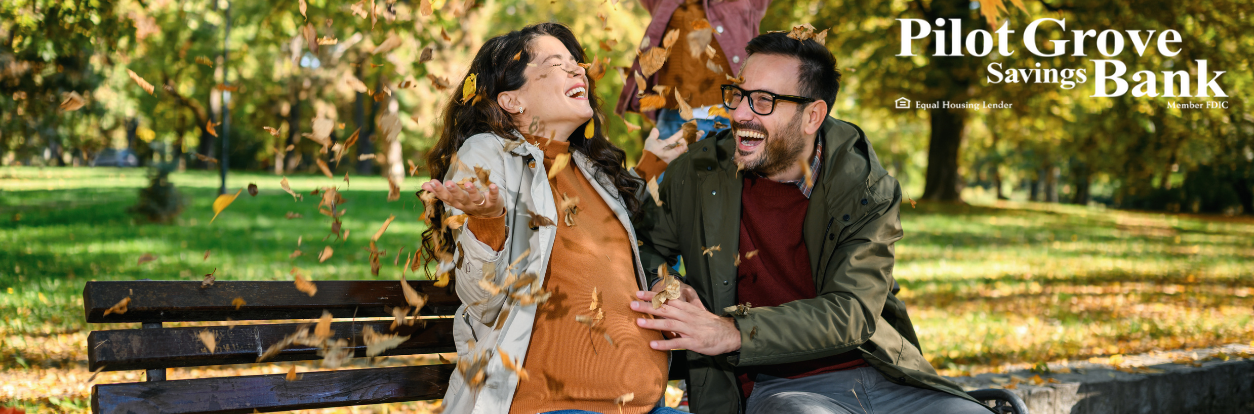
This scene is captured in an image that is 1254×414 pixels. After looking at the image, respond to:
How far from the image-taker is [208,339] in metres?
2.24

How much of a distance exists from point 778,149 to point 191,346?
1.81m

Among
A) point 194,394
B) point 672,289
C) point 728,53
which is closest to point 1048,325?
point 728,53

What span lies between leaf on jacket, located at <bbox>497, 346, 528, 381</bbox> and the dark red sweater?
88cm

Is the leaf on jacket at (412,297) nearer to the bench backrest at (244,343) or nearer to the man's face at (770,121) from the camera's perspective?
the bench backrest at (244,343)

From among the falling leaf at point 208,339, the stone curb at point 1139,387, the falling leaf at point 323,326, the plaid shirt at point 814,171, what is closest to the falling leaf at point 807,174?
the plaid shirt at point 814,171

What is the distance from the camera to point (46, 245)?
9.38 metres

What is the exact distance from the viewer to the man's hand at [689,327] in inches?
96.8

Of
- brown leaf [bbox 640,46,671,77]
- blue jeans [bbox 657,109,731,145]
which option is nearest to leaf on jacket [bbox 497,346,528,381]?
brown leaf [bbox 640,46,671,77]

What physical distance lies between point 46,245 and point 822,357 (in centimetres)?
953

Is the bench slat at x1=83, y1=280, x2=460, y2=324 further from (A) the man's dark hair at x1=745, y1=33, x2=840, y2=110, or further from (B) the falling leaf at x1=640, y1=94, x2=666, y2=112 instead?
(A) the man's dark hair at x1=745, y1=33, x2=840, y2=110

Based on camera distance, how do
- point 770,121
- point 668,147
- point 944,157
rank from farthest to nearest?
point 944,157 < point 668,147 < point 770,121

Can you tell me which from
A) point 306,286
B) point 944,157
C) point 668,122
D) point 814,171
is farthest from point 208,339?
point 944,157

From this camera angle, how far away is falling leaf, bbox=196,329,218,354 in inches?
88.0

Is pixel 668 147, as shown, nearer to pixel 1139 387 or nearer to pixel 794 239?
pixel 794 239
